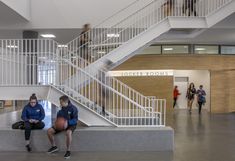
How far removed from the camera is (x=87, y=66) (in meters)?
10.0

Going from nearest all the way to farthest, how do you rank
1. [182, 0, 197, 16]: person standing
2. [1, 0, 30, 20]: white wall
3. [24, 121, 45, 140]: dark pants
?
[24, 121, 45, 140]: dark pants
[1, 0, 30, 20]: white wall
[182, 0, 197, 16]: person standing

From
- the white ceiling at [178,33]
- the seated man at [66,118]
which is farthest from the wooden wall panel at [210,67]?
the seated man at [66,118]

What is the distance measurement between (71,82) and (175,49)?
12.4 m

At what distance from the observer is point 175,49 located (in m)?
20.3

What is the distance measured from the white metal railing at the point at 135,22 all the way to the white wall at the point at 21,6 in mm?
1923

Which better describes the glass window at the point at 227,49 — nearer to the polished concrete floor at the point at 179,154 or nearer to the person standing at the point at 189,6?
the person standing at the point at 189,6

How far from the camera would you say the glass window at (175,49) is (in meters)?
20.3

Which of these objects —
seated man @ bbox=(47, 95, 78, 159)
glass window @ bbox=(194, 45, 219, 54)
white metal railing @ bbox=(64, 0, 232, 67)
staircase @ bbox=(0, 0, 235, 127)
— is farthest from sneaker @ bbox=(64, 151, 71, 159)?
glass window @ bbox=(194, 45, 219, 54)

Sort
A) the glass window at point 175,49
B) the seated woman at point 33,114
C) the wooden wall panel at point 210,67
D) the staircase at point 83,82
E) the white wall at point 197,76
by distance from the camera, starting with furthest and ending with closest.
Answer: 1. the white wall at point 197,76
2. the glass window at point 175,49
3. the wooden wall panel at point 210,67
4. the staircase at point 83,82
5. the seated woman at point 33,114

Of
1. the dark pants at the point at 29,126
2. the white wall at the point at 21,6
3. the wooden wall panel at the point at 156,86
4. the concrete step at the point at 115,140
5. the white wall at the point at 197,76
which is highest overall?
the white wall at the point at 21,6

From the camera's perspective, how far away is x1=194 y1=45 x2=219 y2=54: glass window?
66.7 ft

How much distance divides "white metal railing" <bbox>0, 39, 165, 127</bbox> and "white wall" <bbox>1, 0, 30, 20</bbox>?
1.60 metres

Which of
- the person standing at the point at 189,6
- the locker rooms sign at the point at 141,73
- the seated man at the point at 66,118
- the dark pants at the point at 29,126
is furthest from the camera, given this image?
the locker rooms sign at the point at 141,73

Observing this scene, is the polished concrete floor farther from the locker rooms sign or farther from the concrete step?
the locker rooms sign
